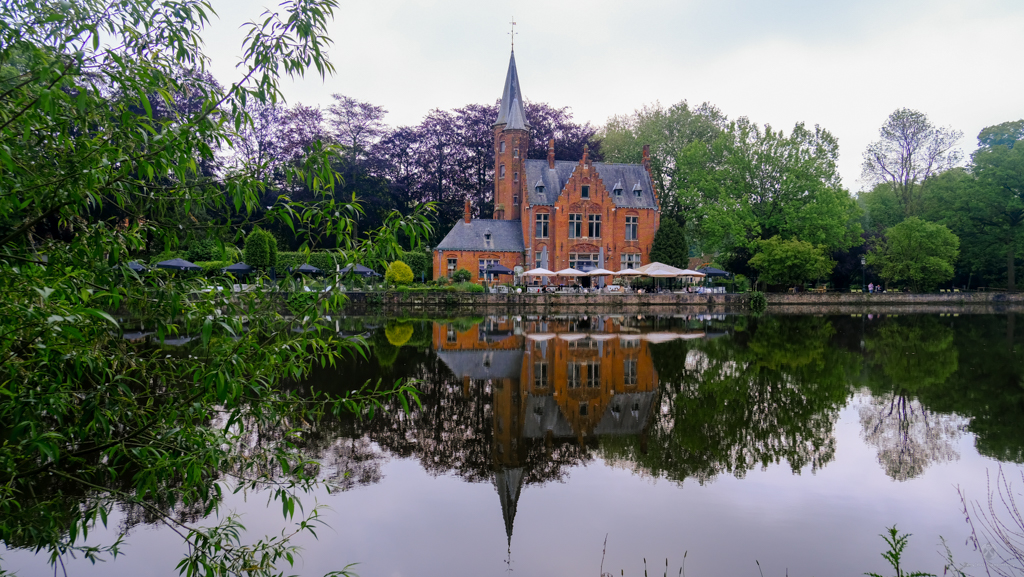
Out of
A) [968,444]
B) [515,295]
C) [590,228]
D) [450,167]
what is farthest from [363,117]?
[968,444]

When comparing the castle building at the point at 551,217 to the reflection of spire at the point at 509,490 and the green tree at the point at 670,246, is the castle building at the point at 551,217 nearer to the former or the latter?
the green tree at the point at 670,246

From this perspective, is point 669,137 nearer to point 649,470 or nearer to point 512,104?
point 512,104

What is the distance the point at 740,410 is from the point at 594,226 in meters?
35.4

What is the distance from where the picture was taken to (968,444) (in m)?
7.54

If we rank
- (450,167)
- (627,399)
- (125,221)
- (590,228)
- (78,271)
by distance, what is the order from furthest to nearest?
(450,167) < (590,228) < (627,399) < (125,221) < (78,271)

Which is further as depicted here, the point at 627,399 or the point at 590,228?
the point at 590,228

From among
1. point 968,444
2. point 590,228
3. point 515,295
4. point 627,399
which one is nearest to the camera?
point 968,444

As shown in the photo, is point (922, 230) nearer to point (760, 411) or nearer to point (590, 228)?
point (590, 228)

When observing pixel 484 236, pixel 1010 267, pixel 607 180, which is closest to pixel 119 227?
pixel 484 236

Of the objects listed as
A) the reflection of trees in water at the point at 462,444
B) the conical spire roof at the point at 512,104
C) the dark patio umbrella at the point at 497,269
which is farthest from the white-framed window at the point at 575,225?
the reflection of trees in water at the point at 462,444

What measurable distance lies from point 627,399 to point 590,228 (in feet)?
113

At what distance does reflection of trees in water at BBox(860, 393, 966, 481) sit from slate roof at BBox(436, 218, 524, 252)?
33.6 m

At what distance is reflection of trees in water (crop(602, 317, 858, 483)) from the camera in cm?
709

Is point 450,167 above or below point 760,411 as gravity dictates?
above
